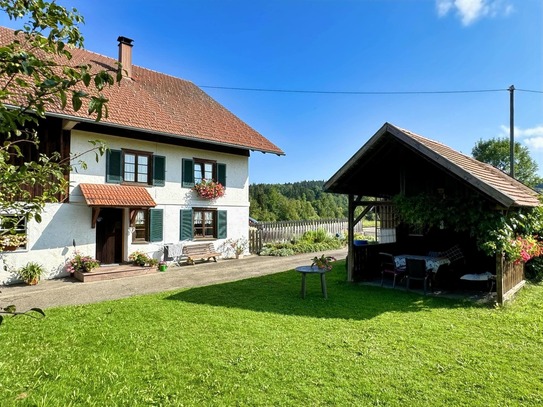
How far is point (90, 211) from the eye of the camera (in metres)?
11.8

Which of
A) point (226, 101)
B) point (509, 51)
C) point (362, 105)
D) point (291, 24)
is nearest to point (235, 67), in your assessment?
point (226, 101)

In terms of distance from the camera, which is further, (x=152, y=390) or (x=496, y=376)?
(x=496, y=376)

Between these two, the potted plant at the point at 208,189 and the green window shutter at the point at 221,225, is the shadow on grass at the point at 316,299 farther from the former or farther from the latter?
the potted plant at the point at 208,189

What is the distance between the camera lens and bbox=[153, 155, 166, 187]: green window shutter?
13320 millimetres

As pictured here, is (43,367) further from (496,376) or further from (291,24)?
(291,24)

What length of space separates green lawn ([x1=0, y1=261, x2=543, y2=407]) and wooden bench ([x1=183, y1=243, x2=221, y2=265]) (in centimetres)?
635

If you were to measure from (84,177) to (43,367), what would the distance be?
869 cm

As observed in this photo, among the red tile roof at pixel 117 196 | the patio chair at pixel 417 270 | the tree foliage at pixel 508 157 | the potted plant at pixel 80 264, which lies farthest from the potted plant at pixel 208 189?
the tree foliage at pixel 508 157

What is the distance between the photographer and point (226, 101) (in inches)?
751

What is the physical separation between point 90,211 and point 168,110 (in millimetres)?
5978

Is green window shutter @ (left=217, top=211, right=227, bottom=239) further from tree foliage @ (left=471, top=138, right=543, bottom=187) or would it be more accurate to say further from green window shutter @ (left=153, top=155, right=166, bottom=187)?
tree foliage @ (left=471, top=138, right=543, bottom=187)

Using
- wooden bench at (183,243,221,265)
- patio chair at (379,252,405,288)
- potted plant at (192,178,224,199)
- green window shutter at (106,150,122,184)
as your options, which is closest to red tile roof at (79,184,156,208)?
green window shutter at (106,150,122,184)

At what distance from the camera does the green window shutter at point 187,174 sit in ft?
46.5

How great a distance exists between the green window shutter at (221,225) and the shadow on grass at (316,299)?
565 cm
